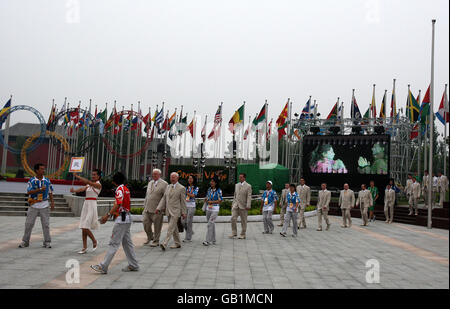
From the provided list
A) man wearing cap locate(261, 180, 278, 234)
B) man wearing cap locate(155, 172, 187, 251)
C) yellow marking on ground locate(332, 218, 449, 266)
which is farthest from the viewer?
man wearing cap locate(261, 180, 278, 234)

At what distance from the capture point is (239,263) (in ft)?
26.4

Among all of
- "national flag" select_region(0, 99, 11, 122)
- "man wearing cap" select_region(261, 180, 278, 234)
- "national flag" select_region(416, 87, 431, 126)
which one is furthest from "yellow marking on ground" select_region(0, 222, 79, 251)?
"national flag" select_region(0, 99, 11, 122)

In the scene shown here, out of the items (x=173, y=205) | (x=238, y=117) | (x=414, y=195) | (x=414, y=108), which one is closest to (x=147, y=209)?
(x=173, y=205)

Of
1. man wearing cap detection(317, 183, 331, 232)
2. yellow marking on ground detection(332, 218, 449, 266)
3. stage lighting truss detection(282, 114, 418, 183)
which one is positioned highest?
stage lighting truss detection(282, 114, 418, 183)

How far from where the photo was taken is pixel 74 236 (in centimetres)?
1109

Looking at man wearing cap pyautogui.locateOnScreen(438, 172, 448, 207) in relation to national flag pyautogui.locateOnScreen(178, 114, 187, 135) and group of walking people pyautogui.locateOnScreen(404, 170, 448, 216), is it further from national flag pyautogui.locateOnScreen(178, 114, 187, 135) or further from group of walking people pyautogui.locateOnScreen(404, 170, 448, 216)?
national flag pyautogui.locateOnScreen(178, 114, 187, 135)

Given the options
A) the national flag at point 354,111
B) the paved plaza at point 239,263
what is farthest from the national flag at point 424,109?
the paved plaza at point 239,263

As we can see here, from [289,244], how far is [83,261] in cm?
558

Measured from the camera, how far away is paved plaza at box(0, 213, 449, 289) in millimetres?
6223

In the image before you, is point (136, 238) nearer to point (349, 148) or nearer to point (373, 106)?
point (349, 148)

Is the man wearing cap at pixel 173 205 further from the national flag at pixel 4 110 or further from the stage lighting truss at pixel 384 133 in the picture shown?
the national flag at pixel 4 110

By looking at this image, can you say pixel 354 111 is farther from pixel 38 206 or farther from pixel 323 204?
pixel 38 206
